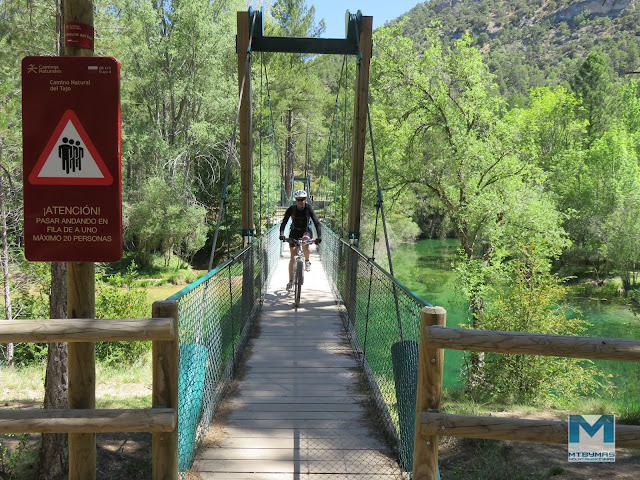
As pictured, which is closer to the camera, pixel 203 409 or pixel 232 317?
pixel 203 409

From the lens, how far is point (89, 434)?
86.0 inches

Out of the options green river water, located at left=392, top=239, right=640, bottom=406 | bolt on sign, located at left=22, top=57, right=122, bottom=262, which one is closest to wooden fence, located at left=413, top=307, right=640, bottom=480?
bolt on sign, located at left=22, top=57, right=122, bottom=262

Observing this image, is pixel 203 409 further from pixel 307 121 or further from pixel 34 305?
pixel 307 121

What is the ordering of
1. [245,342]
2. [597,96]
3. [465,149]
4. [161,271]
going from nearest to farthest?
[245,342]
[465,149]
[161,271]
[597,96]

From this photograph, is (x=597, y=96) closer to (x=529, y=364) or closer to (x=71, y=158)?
(x=529, y=364)

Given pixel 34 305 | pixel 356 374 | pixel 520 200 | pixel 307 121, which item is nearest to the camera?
pixel 356 374

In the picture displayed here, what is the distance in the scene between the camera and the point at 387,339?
3.75 meters

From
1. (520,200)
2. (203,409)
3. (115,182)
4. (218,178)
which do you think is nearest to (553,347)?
(115,182)

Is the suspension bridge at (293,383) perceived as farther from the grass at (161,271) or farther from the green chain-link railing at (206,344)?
the grass at (161,271)

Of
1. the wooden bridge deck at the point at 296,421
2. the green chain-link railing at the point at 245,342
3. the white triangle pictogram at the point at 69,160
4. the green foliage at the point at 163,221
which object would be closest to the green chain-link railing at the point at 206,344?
the green chain-link railing at the point at 245,342

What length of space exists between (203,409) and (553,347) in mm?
1917

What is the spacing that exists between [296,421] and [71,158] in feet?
6.73

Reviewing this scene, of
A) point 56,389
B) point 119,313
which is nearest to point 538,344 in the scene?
point 56,389

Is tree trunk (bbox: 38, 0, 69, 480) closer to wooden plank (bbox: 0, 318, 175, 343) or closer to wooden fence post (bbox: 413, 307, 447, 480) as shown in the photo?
wooden plank (bbox: 0, 318, 175, 343)
